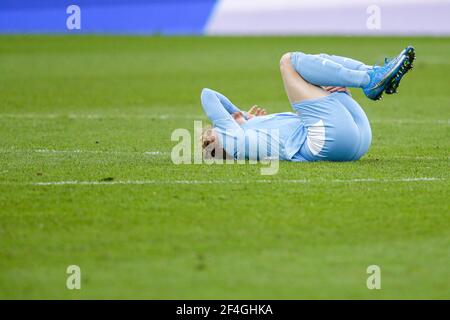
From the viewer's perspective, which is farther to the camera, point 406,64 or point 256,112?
point 256,112

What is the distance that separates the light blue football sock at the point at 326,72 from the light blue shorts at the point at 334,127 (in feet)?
0.62

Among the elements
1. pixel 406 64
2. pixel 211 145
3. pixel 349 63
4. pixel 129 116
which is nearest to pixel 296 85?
pixel 349 63

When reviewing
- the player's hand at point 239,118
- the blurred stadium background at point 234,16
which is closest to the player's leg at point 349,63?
the player's hand at point 239,118

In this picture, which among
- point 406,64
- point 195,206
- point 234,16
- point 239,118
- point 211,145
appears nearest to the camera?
point 195,206

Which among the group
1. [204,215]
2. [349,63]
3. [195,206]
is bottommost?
[204,215]

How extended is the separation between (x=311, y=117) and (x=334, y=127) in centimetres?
24

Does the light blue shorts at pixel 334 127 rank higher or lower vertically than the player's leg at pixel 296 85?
lower

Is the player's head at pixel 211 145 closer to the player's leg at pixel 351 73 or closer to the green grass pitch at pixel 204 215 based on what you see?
the green grass pitch at pixel 204 215

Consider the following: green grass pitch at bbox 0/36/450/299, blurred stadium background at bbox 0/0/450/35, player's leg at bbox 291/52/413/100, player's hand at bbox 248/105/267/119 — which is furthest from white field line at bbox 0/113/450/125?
blurred stadium background at bbox 0/0/450/35

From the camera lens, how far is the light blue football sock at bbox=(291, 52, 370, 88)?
852 centimetres

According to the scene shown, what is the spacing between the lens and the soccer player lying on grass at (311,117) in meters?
8.52

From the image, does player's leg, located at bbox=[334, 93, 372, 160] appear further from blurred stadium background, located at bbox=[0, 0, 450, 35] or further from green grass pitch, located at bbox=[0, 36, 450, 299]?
blurred stadium background, located at bbox=[0, 0, 450, 35]

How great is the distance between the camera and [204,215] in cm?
719

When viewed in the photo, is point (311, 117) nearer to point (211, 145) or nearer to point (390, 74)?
point (390, 74)
